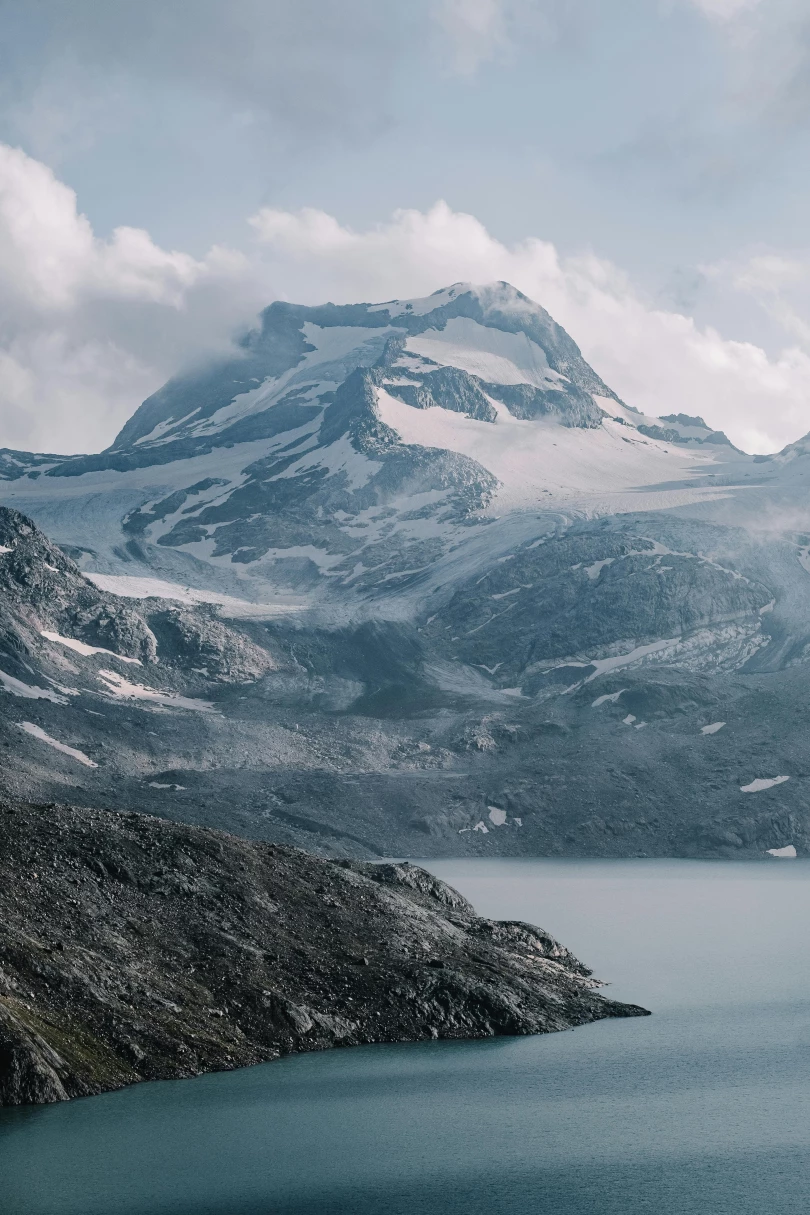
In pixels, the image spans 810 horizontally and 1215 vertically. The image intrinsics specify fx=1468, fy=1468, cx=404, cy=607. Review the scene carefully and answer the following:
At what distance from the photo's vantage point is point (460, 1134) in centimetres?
8144

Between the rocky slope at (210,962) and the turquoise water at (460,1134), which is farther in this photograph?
the rocky slope at (210,962)

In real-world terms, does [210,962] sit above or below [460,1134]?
above

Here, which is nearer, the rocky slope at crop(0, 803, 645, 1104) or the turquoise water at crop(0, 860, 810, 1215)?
the turquoise water at crop(0, 860, 810, 1215)

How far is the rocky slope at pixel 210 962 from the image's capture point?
8356cm

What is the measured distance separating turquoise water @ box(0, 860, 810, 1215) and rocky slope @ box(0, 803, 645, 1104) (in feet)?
7.18

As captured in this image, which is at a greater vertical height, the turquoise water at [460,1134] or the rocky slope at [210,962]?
the rocky slope at [210,962]

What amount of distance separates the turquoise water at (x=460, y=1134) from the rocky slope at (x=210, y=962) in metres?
2.19

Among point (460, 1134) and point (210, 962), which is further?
point (210, 962)

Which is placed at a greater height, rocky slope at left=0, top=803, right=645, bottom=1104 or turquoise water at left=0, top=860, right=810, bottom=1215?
rocky slope at left=0, top=803, right=645, bottom=1104

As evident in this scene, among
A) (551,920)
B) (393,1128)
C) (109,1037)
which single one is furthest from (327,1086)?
(551,920)

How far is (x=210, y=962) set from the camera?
96.5m

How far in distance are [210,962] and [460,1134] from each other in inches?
892

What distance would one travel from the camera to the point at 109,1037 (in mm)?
84062

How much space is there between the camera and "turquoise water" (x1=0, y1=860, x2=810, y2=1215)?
230 ft
